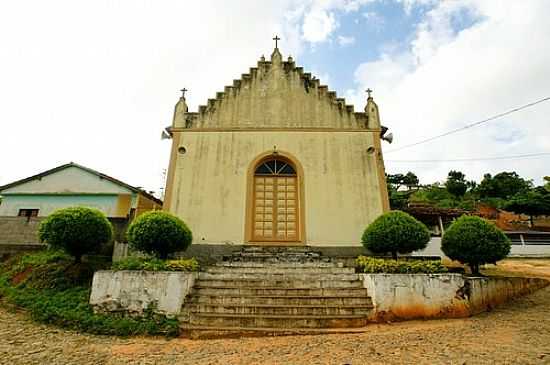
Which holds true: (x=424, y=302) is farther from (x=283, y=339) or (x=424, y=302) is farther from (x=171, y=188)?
(x=171, y=188)

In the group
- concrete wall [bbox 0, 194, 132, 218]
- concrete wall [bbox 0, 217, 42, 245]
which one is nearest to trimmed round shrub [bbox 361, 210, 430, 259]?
concrete wall [bbox 0, 217, 42, 245]

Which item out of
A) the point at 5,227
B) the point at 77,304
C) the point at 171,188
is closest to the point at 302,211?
the point at 171,188

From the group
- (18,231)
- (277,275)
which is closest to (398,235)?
(277,275)

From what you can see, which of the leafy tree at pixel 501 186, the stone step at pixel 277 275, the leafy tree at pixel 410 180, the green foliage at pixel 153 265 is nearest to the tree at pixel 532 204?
the leafy tree at pixel 501 186

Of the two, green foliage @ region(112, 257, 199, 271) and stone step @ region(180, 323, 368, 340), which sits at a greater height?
green foliage @ region(112, 257, 199, 271)

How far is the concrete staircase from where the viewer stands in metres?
5.95

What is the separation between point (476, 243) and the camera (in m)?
7.71

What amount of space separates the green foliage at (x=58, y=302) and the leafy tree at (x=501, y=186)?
34788 millimetres

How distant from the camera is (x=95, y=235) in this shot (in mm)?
7969

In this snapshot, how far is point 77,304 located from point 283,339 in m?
4.21

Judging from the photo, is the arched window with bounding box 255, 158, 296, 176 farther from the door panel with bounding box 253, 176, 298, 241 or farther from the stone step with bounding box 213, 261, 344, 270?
the stone step with bounding box 213, 261, 344, 270

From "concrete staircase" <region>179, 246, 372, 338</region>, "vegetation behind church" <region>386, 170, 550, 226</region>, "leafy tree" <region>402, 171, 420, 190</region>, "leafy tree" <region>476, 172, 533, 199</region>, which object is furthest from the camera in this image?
"leafy tree" <region>402, 171, 420, 190</region>

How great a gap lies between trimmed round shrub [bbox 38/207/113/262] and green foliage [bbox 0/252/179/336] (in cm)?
61

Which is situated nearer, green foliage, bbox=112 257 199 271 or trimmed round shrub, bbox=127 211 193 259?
green foliage, bbox=112 257 199 271
